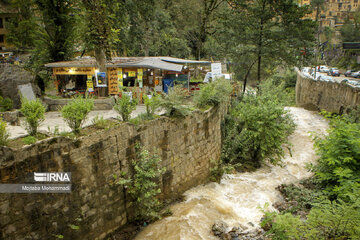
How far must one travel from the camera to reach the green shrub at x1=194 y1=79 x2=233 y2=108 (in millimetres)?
10508

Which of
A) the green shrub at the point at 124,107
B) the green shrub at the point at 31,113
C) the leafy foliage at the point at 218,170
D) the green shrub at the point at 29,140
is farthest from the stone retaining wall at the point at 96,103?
the green shrub at the point at 29,140

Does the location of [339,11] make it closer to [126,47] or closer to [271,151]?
[126,47]

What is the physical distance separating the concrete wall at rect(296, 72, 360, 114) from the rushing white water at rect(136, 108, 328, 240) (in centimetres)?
700

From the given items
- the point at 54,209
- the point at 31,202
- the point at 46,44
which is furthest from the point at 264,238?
the point at 46,44

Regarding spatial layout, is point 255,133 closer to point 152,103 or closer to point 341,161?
point 341,161

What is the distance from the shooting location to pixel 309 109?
83.9 feet

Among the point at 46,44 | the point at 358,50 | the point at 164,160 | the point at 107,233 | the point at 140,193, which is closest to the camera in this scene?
the point at 107,233

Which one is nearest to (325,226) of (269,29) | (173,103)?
(173,103)

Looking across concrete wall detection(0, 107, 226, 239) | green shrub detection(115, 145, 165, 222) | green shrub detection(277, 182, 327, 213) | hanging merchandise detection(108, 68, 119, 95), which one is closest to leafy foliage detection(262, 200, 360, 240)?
green shrub detection(277, 182, 327, 213)

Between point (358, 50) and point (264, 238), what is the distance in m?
→ 52.6

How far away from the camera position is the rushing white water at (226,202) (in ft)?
24.3

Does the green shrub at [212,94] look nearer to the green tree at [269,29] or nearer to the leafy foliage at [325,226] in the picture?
the leafy foliage at [325,226]

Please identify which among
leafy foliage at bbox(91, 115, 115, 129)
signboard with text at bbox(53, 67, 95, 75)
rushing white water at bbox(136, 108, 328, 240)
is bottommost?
rushing white water at bbox(136, 108, 328, 240)

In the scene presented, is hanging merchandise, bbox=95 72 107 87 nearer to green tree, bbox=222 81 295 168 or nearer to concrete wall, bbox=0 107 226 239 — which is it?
concrete wall, bbox=0 107 226 239
